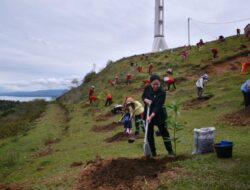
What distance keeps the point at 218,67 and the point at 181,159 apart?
35.1 m

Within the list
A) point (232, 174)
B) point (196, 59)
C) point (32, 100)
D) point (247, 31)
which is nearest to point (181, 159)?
point (232, 174)

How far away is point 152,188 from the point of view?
878 centimetres

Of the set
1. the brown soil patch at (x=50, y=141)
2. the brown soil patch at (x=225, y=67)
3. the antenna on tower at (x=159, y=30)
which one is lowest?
the brown soil patch at (x=50, y=141)

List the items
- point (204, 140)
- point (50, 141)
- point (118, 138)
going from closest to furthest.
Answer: point (204, 140)
point (118, 138)
point (50, 141)

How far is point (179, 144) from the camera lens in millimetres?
15398

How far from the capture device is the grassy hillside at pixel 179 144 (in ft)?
30.9

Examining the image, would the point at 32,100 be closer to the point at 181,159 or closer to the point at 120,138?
the point at 120,138

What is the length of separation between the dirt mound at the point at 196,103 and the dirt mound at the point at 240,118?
6.59 m

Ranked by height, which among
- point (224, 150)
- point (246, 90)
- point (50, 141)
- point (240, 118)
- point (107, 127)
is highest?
point (246, 90)

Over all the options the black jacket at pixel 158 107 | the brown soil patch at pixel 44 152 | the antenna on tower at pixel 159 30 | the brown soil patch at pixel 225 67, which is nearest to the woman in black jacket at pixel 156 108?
the black jacket at pixel 158 107

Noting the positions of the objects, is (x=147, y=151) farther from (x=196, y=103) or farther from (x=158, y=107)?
(x=196, y=103)

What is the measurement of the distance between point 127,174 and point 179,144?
20.3ft

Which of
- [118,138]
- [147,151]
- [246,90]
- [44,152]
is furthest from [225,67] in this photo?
[147,151]

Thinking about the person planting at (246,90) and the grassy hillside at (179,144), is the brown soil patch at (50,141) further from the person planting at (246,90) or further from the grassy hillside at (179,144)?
the person planting at (246,90)
